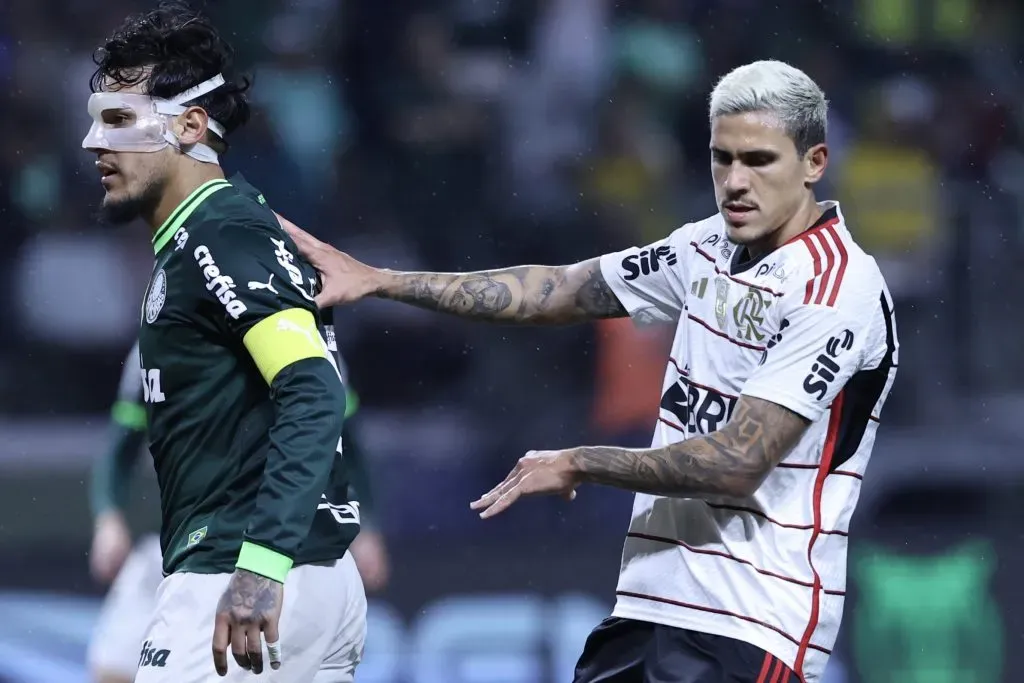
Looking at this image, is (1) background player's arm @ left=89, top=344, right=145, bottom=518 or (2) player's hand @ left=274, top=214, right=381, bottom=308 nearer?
(2) player's hand @ left=274, top=214, right=381, bottom=308

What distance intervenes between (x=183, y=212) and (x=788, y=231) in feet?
4.20

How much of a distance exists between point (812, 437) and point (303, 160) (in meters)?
5.25

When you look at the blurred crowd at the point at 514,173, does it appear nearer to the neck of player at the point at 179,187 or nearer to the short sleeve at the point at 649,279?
the short sleeve at the point at 649,279

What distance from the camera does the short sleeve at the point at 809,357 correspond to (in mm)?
3455

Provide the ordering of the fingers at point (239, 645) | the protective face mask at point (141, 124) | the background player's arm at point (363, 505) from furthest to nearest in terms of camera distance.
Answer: the background player's arm at point (363, 505) → the protective face mask at point (141, 124) → the fingers at point (239, 645)

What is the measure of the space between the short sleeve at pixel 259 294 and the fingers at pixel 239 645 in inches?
19.0

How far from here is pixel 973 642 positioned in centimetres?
673

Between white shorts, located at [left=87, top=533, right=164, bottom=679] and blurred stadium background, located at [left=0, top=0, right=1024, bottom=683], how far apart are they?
1066 mm

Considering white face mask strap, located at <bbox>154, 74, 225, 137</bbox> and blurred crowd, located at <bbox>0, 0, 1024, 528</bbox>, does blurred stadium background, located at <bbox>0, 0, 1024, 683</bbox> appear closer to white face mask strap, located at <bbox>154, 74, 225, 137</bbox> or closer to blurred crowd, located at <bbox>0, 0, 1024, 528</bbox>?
blurred crowd, located at <bbox>0, 0, 1024, 528</bbox>

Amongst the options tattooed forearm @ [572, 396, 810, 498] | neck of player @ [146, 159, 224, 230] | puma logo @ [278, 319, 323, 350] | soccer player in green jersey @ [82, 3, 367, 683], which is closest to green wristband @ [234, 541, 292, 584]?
soccer player in green jersey @ [82, 3, 367, 683]

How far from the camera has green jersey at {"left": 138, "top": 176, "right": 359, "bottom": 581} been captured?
3225mm

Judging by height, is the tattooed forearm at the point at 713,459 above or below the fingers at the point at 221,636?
above

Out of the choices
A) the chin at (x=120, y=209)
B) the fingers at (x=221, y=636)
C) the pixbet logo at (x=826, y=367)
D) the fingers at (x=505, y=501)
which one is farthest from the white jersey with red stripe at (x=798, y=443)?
the chin at (x=120, y=209)

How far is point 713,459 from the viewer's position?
3.44 m
